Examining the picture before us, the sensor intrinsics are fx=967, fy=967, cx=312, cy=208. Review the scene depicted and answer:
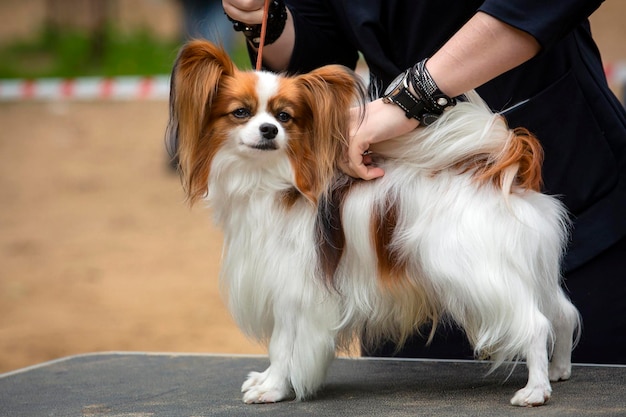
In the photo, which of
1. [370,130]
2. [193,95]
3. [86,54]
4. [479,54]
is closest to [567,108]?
[479,54]

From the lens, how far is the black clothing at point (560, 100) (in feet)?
7.91

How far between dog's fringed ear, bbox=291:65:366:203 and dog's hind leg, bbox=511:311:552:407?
0.57 metres

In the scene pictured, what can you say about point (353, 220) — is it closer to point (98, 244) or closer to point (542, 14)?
point (542, 14)

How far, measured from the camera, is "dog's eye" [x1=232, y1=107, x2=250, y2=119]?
2215 millimetres

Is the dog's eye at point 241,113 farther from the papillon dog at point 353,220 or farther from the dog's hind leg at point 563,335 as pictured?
the dog's hind leg at point 563,335

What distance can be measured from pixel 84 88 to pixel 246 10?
9.60 meters

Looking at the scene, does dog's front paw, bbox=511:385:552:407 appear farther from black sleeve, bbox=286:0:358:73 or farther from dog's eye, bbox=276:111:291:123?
black sleeve, bbox=286:0:358:73

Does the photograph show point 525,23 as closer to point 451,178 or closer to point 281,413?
point 451,178

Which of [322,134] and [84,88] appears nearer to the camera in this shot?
[322,134]

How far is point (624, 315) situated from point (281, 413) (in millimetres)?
992

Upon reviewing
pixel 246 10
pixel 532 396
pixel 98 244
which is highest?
pixel 246 10

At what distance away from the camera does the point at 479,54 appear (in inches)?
81.4

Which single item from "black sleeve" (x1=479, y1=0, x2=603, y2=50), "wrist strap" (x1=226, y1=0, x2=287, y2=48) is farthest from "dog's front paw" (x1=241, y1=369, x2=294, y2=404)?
"black sleeve" (x1=479, y1=0, x2=603, y2=50)

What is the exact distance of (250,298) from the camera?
231cm
